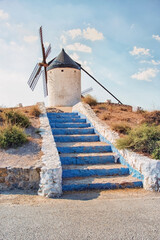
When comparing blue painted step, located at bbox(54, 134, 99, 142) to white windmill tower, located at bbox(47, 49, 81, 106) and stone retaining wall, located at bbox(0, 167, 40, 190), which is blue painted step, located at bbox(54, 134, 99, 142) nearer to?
stone retaining wall, located at bbox(0, 167, 40, 190)

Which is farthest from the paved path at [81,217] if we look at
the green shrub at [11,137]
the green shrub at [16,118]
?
the green shrub at [16,118]

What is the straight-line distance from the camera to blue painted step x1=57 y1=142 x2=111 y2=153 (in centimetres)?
614

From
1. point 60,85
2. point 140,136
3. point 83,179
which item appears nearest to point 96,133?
point 140,136

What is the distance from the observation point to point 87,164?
221 inches

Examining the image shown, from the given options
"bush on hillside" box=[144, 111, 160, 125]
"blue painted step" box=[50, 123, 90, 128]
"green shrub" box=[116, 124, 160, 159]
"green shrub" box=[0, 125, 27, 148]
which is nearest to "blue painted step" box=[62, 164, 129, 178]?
"green shrub" box=[116, 124, 160, 159]

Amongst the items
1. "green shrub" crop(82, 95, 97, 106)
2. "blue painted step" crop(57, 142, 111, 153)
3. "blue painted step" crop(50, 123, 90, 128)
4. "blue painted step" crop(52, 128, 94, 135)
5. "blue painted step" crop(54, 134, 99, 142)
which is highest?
"green shrub" crop(82, 95, 97, 106)

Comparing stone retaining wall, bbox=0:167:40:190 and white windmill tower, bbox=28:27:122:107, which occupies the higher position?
white windmill tower, bbox=28:27:122:107

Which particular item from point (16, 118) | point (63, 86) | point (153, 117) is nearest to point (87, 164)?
point (16, 118)

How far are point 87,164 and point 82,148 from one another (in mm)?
728

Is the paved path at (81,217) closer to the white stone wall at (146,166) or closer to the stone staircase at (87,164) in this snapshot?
the white stone wall at (146,166)

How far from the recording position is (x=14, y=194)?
4.20 metres

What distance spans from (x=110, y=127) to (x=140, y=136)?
1.77 metres

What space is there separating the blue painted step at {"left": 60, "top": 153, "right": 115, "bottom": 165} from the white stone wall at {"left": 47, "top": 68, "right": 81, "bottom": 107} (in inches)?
341

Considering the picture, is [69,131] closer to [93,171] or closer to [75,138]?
[75,138]
